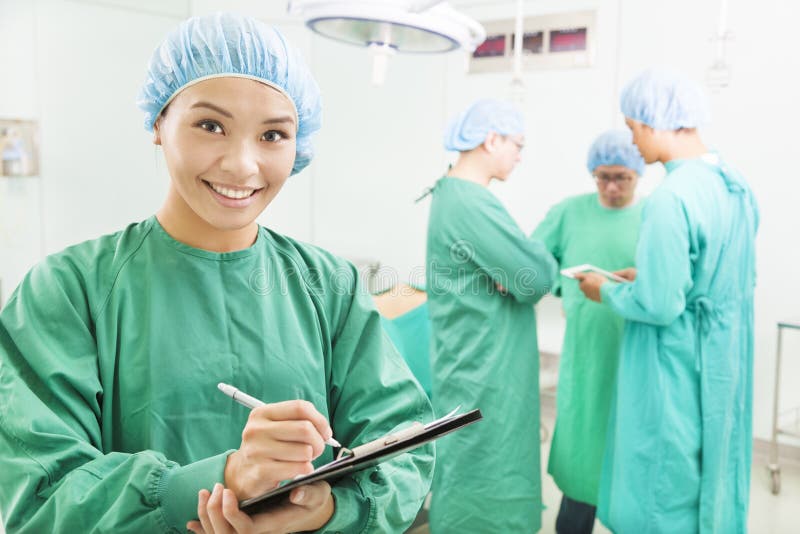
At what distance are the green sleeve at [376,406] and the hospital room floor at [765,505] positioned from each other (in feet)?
4.90

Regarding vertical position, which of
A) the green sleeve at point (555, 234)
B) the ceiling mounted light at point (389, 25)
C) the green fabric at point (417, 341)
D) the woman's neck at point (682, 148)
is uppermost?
the ceiling mounted light at point (389, 25)

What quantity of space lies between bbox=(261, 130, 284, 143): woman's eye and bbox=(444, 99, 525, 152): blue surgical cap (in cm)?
125

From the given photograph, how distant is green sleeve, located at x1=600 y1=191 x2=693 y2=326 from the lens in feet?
5.43

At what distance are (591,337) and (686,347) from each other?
44 cm

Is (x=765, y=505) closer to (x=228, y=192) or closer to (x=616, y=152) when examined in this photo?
(x=616, y=152)

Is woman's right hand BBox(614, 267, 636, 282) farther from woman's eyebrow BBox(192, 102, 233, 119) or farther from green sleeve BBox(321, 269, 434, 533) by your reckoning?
woman's eyebrow BBox(192, 102, 233, 119)

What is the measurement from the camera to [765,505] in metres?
2.51

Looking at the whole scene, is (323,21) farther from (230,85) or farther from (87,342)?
(87,342)

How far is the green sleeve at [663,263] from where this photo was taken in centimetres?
166

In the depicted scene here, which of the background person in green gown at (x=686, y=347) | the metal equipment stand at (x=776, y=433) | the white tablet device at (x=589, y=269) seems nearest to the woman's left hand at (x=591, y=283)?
the white tablet device at (x=589, y=269)

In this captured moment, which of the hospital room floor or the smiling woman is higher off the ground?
the smiling woman

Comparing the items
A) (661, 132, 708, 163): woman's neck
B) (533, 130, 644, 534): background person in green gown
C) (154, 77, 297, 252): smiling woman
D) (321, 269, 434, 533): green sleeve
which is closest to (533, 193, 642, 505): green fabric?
(533, 130, 644, 534): background person in green gown

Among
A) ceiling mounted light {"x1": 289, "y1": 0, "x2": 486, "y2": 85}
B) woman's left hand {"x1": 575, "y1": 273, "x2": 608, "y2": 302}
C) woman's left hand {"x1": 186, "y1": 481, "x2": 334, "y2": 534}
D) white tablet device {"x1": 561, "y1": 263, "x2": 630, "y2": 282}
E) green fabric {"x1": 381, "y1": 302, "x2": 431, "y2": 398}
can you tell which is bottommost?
green fabric {"x1": 381, "y1": 302, "x2": 431, "y2": 398}

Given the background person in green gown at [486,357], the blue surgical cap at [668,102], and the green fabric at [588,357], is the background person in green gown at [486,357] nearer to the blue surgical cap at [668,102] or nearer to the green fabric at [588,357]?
the green fabric at [588,357]
